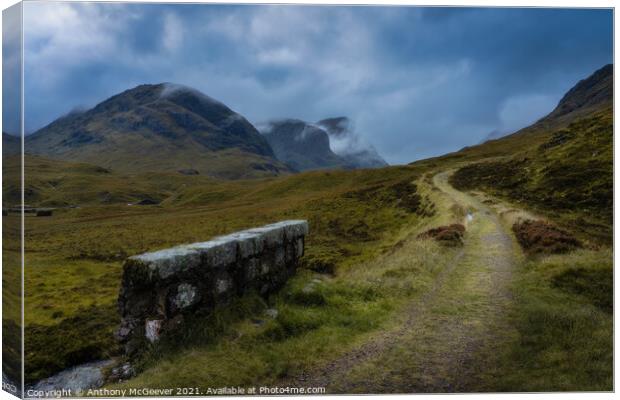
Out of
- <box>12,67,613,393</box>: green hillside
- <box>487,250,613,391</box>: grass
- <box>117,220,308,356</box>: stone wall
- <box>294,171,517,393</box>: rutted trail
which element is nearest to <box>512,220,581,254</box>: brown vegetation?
<box>12,67,613,393</box>: green hillside

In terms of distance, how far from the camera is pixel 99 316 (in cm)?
1067

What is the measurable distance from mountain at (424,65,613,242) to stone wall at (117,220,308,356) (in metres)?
6.67

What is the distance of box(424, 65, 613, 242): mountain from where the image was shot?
799cm

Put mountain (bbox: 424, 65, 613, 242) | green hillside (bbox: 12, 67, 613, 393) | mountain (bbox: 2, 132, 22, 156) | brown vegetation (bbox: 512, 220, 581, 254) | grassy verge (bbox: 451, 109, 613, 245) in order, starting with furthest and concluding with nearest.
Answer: brown vegetation (bbox: 512, 220, 581, 254)
grassy verge (bbox: 451, 109, 613, 245)
mountain (bbox: 424, 65, 613, 242)
mountain (bbox: 2, 132, 22, 156)
green hillside (bbox: 12, 67, 613, 393)

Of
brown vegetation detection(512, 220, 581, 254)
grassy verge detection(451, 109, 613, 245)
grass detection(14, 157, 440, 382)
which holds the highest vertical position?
grassy verge detection(451, 109, 613, 245)

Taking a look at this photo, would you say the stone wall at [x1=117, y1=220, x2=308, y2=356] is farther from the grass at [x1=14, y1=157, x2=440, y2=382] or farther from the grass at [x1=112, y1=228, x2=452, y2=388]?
the grass at [x1=14, y1=157, x2=440, y2=382]

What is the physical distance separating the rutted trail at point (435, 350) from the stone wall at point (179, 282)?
1988 millimetres

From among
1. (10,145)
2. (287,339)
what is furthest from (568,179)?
(10,145)

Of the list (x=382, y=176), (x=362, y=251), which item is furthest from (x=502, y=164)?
(x=362, y=251)

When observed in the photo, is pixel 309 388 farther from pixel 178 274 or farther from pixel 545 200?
pixel 545 200

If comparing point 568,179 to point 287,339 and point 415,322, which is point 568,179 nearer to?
point 415,322

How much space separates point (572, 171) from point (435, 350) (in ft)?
44.9

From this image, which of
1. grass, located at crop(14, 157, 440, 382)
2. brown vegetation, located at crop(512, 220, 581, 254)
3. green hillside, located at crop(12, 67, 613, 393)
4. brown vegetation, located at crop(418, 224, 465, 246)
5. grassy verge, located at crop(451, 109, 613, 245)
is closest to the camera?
green hillside, located at crop(12, 67, 613, 393)

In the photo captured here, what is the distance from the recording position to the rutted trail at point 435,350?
551 cm
